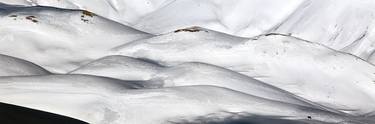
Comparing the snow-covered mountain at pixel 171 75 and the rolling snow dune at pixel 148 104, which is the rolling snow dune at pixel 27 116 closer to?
the snow-covered mountain at pixel 171 75

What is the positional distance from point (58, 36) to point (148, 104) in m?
10.7

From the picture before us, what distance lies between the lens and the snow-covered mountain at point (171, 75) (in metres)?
17.9

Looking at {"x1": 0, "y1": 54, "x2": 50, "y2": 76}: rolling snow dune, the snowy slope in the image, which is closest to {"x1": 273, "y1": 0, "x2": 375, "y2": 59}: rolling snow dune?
the snowy slope

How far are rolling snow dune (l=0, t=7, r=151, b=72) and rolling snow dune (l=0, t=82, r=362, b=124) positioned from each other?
21.7ft

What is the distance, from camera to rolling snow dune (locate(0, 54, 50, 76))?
2075cm

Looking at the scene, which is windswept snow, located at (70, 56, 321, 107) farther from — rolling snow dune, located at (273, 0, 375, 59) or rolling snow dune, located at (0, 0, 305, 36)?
rolling snow dune, located at (0, 0, 305, 36)

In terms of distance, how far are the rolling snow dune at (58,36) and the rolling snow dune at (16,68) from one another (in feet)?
7.29

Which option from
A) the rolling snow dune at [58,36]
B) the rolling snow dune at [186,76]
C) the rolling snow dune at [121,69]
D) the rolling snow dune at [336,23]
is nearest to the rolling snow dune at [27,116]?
the rolling snow dune at [186,76]

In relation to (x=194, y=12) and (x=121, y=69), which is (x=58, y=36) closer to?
(x=121, y=69)

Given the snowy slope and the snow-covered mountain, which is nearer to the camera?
the snow-covered mountain

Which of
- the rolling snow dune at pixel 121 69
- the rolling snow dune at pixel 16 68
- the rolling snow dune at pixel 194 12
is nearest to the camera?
the rolling snow dune at pixel 16 68

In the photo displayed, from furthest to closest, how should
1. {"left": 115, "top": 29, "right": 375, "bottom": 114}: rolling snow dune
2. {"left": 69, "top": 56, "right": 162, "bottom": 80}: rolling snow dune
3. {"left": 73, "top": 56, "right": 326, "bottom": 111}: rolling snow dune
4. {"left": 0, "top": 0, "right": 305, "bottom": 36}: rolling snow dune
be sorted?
{"left": 0, "top": 0, "right": 305, "bottom": 36}: rolling snow dune, {"left": 115, "top": 29, "right": 375, "bottom": 114}: rolling snow dune, {"left": 69, "top": 56, "right": 162, "bottom": 80}: rolling snow dune, {"left": 73, "top": 56, "right": 326, "bottom": 111}: rolling snow dune

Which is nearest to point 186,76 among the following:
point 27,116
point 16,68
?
point 16,68

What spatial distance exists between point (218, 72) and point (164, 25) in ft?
116
